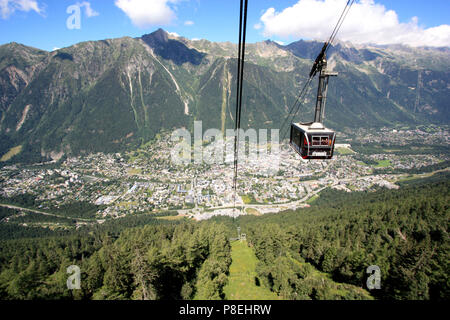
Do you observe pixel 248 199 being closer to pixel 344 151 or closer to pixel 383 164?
pixel 383 164

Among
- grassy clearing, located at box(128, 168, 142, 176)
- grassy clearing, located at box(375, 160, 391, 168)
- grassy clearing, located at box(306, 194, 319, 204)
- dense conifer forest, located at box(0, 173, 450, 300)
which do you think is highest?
dense conifer forest, located at box(0, 173, 450, 300)

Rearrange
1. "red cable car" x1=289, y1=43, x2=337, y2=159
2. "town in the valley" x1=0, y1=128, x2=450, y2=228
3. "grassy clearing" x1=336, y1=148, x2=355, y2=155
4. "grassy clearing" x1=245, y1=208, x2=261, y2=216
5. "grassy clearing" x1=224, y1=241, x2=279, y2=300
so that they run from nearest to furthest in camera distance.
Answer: "red cable car" x1=289, y1=43, x2=337, y2=159
"grassy clearing" x1=224, y1=241, x2=279, y2=300
"grassy clearing" x1=245, y1=208, x2=261, y2=216
"town in the valley" x1=0, y1=128, x2=450, y2=228
"grassy clearing" x1=336, y1=148, x2=355, y2=155

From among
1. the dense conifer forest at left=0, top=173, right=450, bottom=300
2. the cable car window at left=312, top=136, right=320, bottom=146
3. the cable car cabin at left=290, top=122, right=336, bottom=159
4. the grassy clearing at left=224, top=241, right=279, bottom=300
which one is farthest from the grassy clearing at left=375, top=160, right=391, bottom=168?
the cable car window at left=312, top=136, right=320, bottom=146

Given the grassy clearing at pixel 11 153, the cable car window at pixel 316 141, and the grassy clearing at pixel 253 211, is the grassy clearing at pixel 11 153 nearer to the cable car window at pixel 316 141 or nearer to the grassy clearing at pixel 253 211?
the grassy clearing at pixel 253 211

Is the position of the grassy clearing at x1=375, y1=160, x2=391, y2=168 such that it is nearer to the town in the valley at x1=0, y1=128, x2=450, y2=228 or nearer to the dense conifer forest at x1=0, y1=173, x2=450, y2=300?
the town in the valley at x1=0, y1=128, x2=450, y2=228

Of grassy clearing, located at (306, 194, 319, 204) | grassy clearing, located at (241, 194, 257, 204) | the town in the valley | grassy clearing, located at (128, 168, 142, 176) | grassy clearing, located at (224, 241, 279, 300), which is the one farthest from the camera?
grassy clearing, located at (128, 168, 142, 176)
